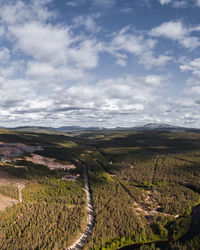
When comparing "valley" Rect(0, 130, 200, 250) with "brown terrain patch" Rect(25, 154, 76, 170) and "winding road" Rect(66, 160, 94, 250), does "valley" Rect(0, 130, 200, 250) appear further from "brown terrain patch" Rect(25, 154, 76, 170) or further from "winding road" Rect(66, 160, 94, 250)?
"brown terrain patch" Rect(25, 154, 76, 170)

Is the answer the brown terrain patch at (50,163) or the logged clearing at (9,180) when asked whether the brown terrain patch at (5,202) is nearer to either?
the logged clearing at (9,180)

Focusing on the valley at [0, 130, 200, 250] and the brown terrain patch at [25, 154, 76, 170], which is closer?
the valley at [0, 130, 200, 250]

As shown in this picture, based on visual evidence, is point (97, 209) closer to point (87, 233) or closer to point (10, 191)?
point (87, 233)

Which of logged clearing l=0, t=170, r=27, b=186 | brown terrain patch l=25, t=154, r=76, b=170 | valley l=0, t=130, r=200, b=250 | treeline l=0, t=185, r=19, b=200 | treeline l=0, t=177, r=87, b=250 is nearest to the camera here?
treeline l=0, t=177, r=87, b=250

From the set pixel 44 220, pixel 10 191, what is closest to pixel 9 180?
pixel 10 191

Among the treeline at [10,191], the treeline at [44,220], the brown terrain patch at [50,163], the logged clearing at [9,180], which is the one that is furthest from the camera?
the brown terrain patch at [50,163]

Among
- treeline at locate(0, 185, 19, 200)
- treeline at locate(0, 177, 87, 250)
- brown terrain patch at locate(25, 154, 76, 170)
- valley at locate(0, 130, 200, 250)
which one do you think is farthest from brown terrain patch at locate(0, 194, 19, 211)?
brown terrain patch at locate(25, 154, 76, 170)

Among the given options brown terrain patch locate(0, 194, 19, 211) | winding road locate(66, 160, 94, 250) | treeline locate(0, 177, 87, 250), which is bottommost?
winding road locate(66, 160, 94, 250)

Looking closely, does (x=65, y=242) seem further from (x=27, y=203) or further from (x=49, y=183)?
(x=49, y=183)

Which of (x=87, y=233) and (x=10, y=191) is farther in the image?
(x=10, y=191)

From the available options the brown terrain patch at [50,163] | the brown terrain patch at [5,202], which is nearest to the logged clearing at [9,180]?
the brown terrain patch at [5,202]

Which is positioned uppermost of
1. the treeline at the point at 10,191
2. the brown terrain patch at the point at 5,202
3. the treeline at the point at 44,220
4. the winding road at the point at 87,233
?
the treeline at the point at 10,191

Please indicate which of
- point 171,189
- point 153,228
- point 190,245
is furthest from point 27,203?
point 171,189
